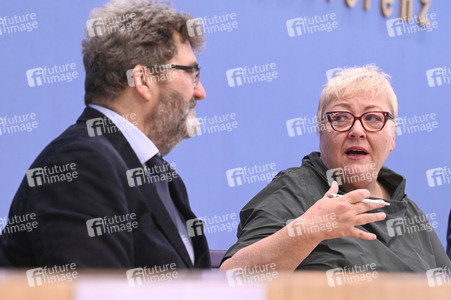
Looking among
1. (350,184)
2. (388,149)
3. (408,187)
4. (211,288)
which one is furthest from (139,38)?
(408,187)

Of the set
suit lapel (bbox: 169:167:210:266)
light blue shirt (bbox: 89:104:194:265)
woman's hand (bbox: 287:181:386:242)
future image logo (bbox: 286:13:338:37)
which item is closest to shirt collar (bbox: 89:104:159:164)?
light blue shirt (bbox: 89:104:194:265)

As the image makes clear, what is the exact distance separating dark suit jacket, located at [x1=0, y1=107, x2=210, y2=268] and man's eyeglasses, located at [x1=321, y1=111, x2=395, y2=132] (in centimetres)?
69

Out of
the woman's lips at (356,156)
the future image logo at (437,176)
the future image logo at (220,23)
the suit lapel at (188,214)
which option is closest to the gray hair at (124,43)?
the suit lapel at (188,214)

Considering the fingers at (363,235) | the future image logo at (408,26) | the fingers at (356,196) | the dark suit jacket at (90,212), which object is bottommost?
the fingers at (363,235)

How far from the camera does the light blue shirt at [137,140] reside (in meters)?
1.28

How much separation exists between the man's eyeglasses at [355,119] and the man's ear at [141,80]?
612 mm

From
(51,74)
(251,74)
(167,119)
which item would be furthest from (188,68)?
(251,74)

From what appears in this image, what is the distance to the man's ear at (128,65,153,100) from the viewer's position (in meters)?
1.30

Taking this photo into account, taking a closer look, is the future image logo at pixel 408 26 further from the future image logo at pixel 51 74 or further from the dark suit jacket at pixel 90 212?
the dark suit jacket at pixel 90 212

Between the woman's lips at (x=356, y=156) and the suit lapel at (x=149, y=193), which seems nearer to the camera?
the suit lapel at (x=149, y=193)

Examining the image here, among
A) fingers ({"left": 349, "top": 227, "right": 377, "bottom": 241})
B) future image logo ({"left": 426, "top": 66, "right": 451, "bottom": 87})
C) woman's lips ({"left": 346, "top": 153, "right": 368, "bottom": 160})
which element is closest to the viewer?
fingers ({"left": 349, "top": 227, "right": 377, "bottom": 241})

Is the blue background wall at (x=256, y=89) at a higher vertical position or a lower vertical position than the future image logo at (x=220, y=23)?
lower

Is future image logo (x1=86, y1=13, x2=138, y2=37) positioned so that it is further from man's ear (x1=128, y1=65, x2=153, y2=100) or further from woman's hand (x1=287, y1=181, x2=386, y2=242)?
woman's hand (x1=287, y1=181, x2=386, y2=242)

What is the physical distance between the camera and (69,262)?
3.20ft
